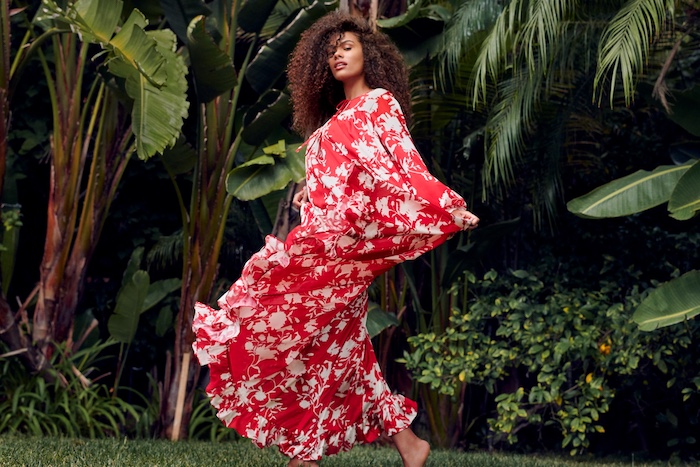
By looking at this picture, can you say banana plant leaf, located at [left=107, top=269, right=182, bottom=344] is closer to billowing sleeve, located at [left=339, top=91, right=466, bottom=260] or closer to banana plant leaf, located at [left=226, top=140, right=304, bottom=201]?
banana plant leaf, located at [left=226, top=140, right=304, bottom=201]

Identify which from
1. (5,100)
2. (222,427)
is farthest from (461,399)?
(5,100)

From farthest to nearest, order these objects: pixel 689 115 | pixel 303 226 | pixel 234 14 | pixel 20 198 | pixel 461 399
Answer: pixel 20 198 < pixel 461 399 < pixel 234 14 < pixel 689 115 < pixel 303 226

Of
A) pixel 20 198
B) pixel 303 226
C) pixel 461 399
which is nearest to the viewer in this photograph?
pixel 303 226

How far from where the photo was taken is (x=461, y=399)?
6320 mm

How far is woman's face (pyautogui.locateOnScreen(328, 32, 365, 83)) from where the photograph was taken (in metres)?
3.78

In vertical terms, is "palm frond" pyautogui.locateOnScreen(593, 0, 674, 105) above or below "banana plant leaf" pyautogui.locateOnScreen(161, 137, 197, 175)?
above

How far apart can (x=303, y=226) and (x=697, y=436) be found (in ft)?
13.6

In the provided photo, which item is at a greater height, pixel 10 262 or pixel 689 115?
pixel 689 115

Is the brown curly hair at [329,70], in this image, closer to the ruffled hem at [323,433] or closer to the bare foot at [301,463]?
the ruffled hem at [323,433]

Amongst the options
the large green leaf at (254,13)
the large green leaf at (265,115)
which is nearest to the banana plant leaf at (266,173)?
the large green leaf at (265,115)

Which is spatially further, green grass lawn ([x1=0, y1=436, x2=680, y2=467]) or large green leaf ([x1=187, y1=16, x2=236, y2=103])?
large green leaf ([x1=187, y1=16, x2=236, y2=103])

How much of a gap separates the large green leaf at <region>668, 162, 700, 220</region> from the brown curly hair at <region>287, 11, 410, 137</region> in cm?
165

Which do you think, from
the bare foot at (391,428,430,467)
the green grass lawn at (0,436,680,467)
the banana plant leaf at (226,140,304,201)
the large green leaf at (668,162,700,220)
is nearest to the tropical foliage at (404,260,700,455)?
the green grass lawn at (0,436,680,467)

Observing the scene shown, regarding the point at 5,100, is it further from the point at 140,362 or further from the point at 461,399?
the point at 461,399
